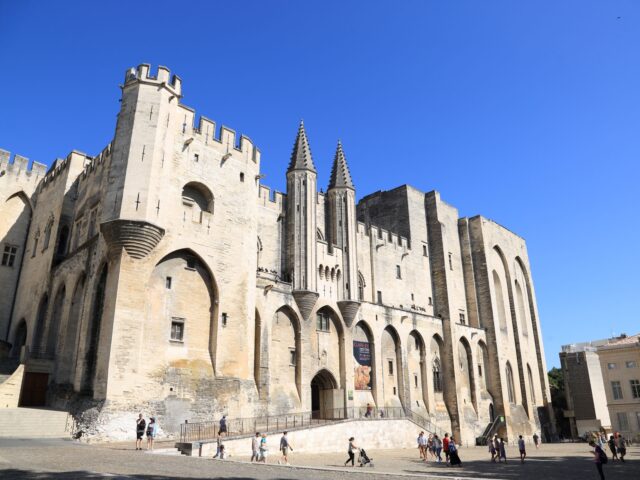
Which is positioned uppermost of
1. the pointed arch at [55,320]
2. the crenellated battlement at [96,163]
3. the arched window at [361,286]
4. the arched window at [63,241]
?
the crenellated battlement at [96,163]

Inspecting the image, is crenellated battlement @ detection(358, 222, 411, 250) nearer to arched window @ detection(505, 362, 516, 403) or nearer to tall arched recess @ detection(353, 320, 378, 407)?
tall arched recess @ detection(353, 320, 378, 407)

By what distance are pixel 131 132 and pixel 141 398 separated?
1143 centimetres

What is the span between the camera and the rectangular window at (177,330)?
21.2 metres

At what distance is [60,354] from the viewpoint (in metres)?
23.5

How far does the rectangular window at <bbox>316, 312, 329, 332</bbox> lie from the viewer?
97.5 feet

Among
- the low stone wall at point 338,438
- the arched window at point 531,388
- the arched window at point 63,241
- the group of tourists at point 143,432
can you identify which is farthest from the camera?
the arched window at point 531,388

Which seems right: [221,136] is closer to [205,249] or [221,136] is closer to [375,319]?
[205,249]

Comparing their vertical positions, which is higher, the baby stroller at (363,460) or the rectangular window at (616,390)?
the rectangular window at (616,390)

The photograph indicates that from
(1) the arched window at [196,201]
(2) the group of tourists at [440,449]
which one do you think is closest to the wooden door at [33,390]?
(1) the arched window at [196,201]

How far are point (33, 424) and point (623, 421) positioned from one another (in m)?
→ 43.1

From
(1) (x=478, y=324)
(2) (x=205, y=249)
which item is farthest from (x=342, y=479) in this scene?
(1) (x=478, y=324)

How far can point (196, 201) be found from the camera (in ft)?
78.8

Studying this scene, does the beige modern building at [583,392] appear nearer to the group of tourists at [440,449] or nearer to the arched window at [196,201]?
the group of tourists at [440,449]

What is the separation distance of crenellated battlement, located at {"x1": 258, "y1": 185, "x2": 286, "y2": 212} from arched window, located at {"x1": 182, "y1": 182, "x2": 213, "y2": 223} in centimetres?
573
